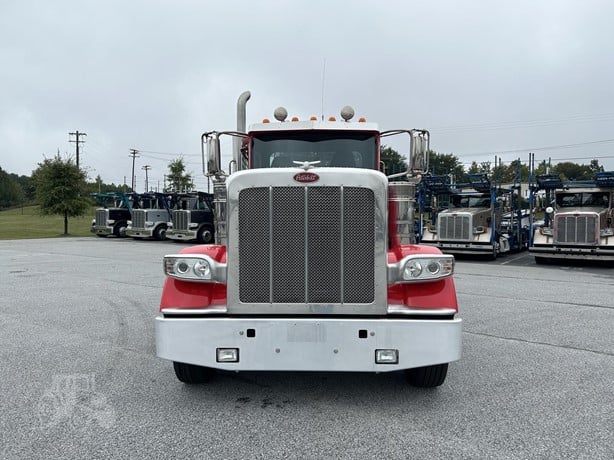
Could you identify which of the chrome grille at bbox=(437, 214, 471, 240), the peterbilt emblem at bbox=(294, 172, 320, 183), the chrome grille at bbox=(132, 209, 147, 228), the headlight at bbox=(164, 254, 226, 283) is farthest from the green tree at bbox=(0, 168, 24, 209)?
the peterbilt emblem at bbox=(294, 172, 320, 183)

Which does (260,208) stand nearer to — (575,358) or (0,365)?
(0,365)

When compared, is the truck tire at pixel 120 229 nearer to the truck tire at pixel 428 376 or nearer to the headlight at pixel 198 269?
the headlight at pixel 198 269

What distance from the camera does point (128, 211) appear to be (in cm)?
3231

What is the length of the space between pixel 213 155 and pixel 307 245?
168 cm

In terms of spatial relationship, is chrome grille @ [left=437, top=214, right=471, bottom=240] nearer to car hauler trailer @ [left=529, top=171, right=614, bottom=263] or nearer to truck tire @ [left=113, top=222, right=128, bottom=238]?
car hauler trailer @ [left=529, top=171, right=614, bottom=263]

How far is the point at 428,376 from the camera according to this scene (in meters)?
4.24

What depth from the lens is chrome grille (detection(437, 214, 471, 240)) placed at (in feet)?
57.7

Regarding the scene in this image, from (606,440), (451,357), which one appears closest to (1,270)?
(451,357)

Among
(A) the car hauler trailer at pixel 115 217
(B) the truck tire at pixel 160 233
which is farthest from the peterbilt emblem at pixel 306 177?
(A) the car hauler trailer at pixel 115 217

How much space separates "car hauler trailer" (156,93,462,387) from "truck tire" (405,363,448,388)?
1.26 ft

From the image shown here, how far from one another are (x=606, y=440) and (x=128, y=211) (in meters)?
31.9

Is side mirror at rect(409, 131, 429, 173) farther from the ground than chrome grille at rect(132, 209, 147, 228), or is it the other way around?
side mirror at rect(409, 131, 429, 173)

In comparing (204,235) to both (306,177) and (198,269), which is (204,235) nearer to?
(198,269)

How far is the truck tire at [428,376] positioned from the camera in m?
4.17
